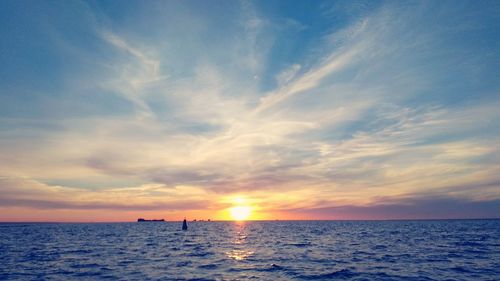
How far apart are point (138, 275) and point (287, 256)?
18.8 meters

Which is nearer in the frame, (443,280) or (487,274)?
(443,280)

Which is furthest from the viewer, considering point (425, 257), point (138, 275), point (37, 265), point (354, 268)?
point (425, 257)

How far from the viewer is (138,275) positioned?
29.2 meters

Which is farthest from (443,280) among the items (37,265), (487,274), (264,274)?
(37,265)

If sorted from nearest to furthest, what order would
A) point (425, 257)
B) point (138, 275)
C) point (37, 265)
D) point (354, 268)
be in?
point (138, 275) → point (354, 268) → point (37, 265) → point (425, 257)

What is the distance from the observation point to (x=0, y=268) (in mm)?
33375

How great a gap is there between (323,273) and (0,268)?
30493 millimetres

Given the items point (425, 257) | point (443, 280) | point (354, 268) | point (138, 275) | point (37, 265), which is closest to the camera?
point (443, 280)

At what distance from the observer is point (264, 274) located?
2958 centimetres

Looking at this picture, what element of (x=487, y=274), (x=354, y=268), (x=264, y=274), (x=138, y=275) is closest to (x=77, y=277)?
(x=138, y=275)

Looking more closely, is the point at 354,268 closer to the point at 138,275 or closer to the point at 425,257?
the point at 425,257

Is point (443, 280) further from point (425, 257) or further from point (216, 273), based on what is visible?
point (216, 273)

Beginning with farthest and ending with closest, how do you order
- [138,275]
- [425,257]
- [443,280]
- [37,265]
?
[425,257] → [37,265] → [138,275] → [443,280]

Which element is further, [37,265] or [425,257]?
[425,257]
